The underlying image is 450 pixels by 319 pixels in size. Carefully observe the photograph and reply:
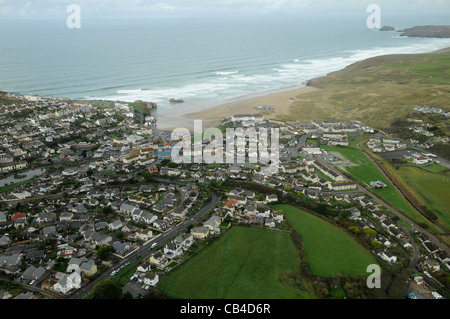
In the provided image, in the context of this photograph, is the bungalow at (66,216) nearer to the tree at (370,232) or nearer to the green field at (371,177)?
the tree at (370,232)

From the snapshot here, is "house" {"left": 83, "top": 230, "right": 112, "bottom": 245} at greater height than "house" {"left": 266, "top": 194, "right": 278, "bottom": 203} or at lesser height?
lesser

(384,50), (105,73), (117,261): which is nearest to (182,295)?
(117,261)

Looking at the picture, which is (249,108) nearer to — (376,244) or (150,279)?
(376,244)

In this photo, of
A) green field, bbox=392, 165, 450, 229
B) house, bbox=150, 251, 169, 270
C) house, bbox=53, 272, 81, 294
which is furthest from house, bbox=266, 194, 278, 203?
house, bbox=53, 272, 81, 294

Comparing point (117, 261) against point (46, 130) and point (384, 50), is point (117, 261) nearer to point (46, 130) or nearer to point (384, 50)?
point (46, 130)

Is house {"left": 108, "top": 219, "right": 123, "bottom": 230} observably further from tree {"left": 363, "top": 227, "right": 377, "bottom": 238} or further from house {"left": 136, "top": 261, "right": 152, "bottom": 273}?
tree {"left": 363, "top": 227, "right": 377, "bottom": 238}

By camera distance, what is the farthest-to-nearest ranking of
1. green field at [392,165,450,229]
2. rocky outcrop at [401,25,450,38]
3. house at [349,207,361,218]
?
rocky outcrop at [401,25,450,38] < green field at [392,165,450,229] < house at [349,207,361,218]

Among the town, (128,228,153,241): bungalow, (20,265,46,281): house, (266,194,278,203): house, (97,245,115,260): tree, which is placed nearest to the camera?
(20,265,46,281): house
